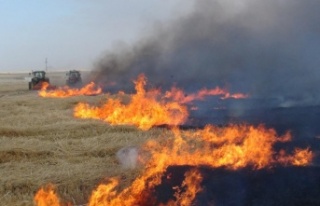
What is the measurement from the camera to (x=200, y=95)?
29.2m

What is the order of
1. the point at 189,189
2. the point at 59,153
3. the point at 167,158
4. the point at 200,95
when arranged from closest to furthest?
the point at 189,189, the point at 167,158, the point at 59,153, the point at 200,95

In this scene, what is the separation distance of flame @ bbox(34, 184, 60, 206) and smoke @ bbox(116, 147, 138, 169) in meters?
2.47

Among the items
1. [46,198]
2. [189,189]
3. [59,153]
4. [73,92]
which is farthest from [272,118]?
[73,92]

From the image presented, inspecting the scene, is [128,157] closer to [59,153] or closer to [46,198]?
[59,153]

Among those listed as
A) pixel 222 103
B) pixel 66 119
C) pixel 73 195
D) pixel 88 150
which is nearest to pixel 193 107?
pixel 222 103

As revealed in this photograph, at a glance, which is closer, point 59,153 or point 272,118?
point 59,153

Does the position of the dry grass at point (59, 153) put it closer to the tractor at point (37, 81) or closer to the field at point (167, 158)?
the field at point (167, 158)

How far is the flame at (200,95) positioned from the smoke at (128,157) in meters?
12.8

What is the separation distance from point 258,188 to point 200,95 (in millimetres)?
20669

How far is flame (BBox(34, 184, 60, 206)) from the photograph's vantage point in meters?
9.38

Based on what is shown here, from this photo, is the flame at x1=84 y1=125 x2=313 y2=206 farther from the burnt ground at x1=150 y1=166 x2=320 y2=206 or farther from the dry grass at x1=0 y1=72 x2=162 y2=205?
the dry grass at x1=0 y1=72 x2=162 y2=205

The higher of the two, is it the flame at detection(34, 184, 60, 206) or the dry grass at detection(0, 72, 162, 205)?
the dry grass at detection(0, 72, 162, 205)

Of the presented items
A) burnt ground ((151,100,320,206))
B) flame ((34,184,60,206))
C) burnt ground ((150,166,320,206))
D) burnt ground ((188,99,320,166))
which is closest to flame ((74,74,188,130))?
burnt ground ((188,99,320,166))

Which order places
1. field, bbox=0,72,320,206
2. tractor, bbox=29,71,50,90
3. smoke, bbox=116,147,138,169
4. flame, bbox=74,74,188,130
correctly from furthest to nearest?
tractor, bbox=29,71,50,90
flame, bbox=74,74,188,130
smoke, bbox=116,147,138,169
field, bbox=0,72,320,206
